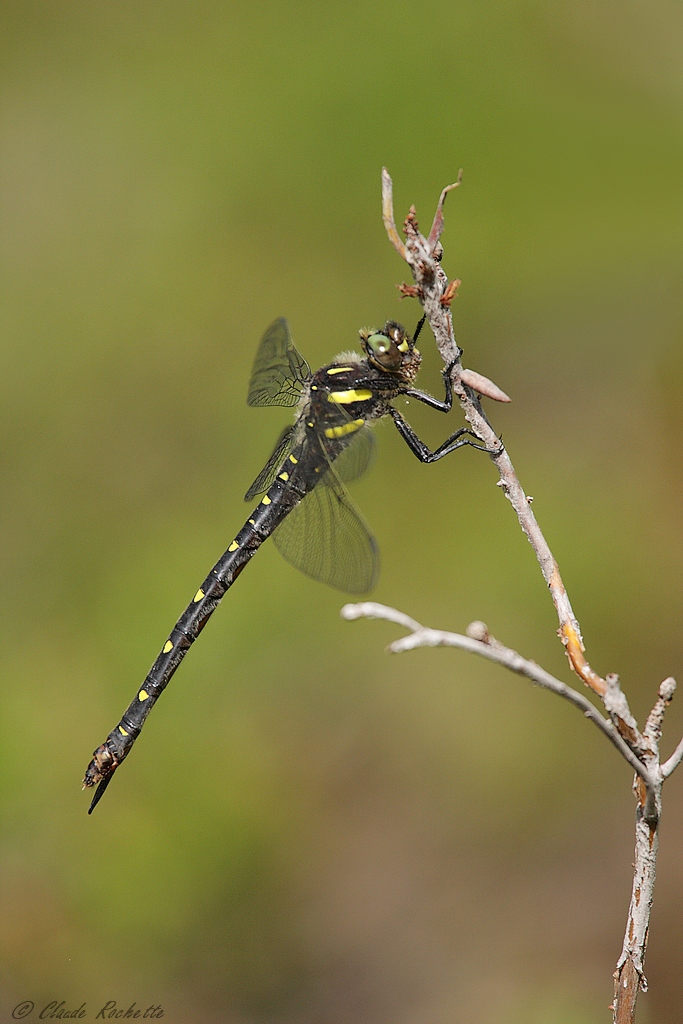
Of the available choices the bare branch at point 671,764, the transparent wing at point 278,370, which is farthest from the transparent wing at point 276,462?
the bare branch at point 671,764

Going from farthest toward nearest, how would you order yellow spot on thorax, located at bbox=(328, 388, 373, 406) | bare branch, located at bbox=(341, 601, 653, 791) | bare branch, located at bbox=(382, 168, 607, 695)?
yellow spot on thorax, located at bbox=(328, 388, 373, 406)
bare branch, located at bbox=(382, 168, 607, 695)
bare branch, located at bbox=(341, 601, 653, 791)

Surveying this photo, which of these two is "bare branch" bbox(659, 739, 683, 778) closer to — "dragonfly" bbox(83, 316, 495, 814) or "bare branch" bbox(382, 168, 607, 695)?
"bare branch" bbox(382, 168, 607, 695)

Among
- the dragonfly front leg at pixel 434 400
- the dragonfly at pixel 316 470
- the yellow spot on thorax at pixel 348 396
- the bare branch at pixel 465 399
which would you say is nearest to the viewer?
the bare branch at pixel 465 399

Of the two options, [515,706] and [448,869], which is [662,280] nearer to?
[515,706]

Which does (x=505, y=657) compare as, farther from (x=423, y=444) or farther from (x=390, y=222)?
(x=423, y=444)

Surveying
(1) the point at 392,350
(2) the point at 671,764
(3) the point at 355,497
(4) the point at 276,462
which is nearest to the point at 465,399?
(2) the point at 671,764

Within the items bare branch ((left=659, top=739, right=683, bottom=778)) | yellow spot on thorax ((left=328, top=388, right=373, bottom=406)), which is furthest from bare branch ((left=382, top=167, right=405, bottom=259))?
yellow spot on thorax ((left=328, top=388, right=373, bottom=406))

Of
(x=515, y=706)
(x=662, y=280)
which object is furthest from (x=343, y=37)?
(x=515, y=706)

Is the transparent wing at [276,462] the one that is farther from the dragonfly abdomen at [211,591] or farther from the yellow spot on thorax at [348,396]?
the yellow spot on thorax at [348,396]
